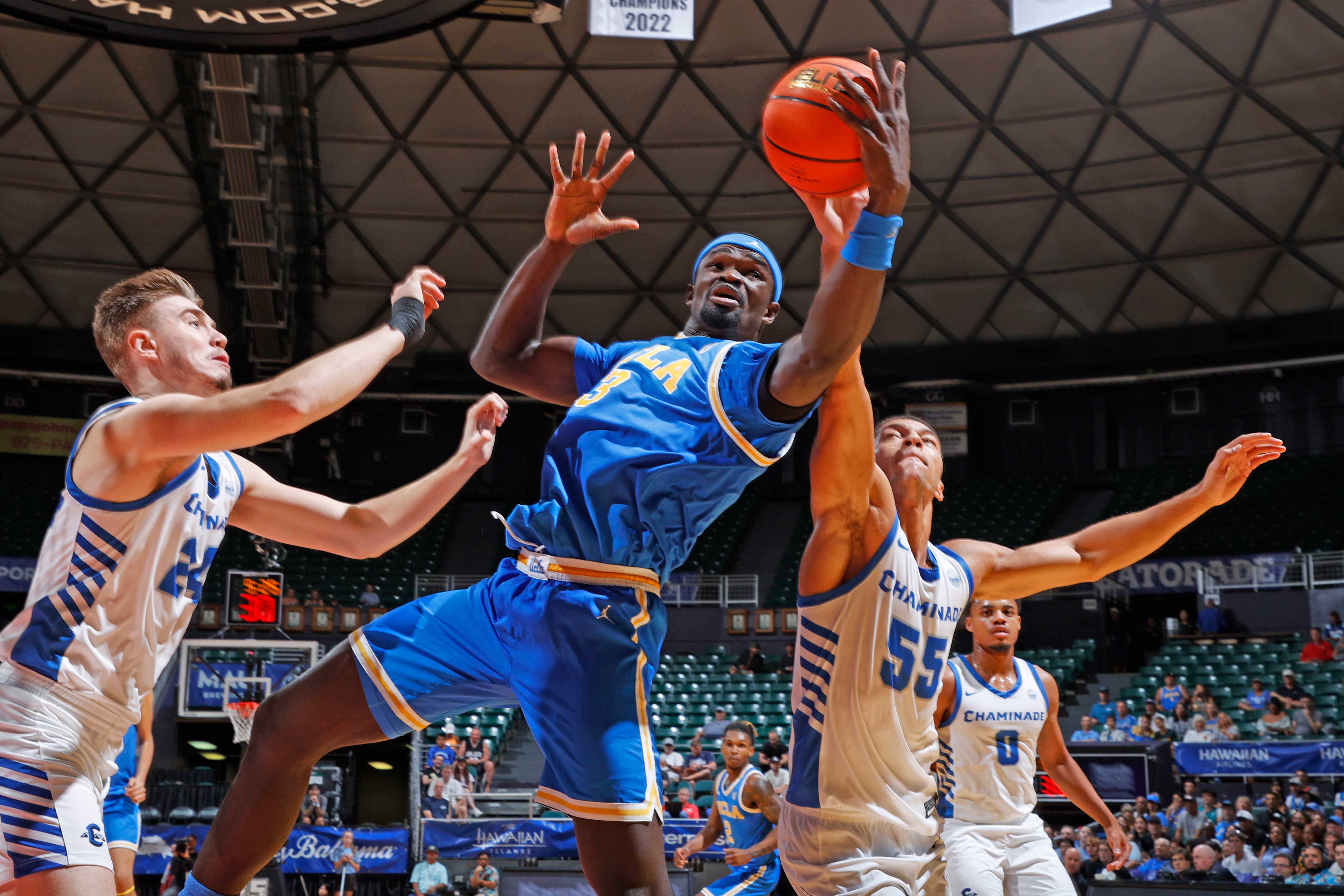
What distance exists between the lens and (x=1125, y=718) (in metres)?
17.0

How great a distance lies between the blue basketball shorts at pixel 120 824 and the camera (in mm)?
6352

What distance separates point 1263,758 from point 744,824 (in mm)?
8687

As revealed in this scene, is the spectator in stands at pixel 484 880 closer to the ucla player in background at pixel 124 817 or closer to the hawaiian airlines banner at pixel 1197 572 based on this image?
the ucla player in background at pixel 124 817

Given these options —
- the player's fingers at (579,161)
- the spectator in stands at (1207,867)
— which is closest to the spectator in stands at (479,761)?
the spectator in stands at (1207,867)

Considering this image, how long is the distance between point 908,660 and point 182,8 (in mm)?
5021

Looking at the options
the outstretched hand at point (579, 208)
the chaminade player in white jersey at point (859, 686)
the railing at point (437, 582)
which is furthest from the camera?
the railing at point (437, 582)

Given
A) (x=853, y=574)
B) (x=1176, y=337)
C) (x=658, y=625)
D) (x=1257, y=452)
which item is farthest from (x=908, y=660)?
(x=1176, y=337)

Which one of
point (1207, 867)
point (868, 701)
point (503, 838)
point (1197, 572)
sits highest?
point (1197, 572)

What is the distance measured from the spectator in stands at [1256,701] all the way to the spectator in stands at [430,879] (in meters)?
10.6

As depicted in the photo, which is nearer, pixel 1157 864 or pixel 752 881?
pixel 752 881

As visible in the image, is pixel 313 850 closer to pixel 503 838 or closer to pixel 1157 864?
pixel 503 838

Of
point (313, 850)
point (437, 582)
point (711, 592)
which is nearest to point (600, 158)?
point (313, 850)

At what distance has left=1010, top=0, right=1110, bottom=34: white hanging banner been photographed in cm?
1598

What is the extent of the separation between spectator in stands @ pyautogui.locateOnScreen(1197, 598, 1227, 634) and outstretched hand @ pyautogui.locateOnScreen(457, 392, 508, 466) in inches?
780
